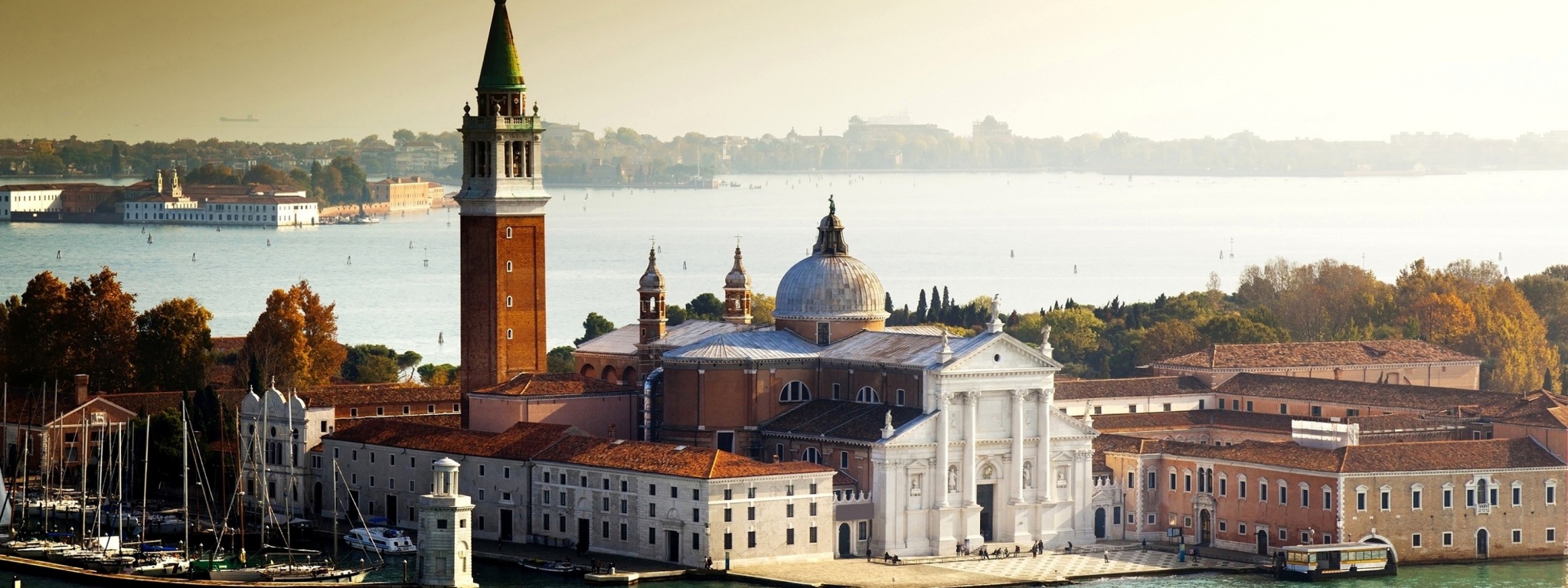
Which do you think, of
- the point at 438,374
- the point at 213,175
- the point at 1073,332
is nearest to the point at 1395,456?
the point at 1073,332

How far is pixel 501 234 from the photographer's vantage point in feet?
190

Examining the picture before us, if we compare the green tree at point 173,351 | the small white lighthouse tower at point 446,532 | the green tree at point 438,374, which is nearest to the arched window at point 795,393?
the small white lighthouse tower at point 446,532

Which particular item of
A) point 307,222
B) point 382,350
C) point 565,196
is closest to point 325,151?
point 307,222

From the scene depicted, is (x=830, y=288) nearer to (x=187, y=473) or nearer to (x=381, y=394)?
(x=381, y=394)

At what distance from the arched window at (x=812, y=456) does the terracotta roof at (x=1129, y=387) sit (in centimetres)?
914

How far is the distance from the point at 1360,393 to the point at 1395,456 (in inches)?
373

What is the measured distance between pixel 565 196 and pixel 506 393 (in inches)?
5617

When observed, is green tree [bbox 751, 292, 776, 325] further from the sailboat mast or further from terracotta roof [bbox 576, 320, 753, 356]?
the sailboat mast

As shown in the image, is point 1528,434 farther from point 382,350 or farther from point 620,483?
point 382,350

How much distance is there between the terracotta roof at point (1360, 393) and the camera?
190ft

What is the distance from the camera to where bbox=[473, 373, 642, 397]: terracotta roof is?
Result: 2188 inches

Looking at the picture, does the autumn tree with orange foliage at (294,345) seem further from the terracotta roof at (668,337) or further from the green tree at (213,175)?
the green tree at (213,175)

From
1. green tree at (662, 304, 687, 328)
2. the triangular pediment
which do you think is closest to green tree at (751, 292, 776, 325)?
green tree at (662, 304, 687, 328)

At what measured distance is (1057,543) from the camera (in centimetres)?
5253
